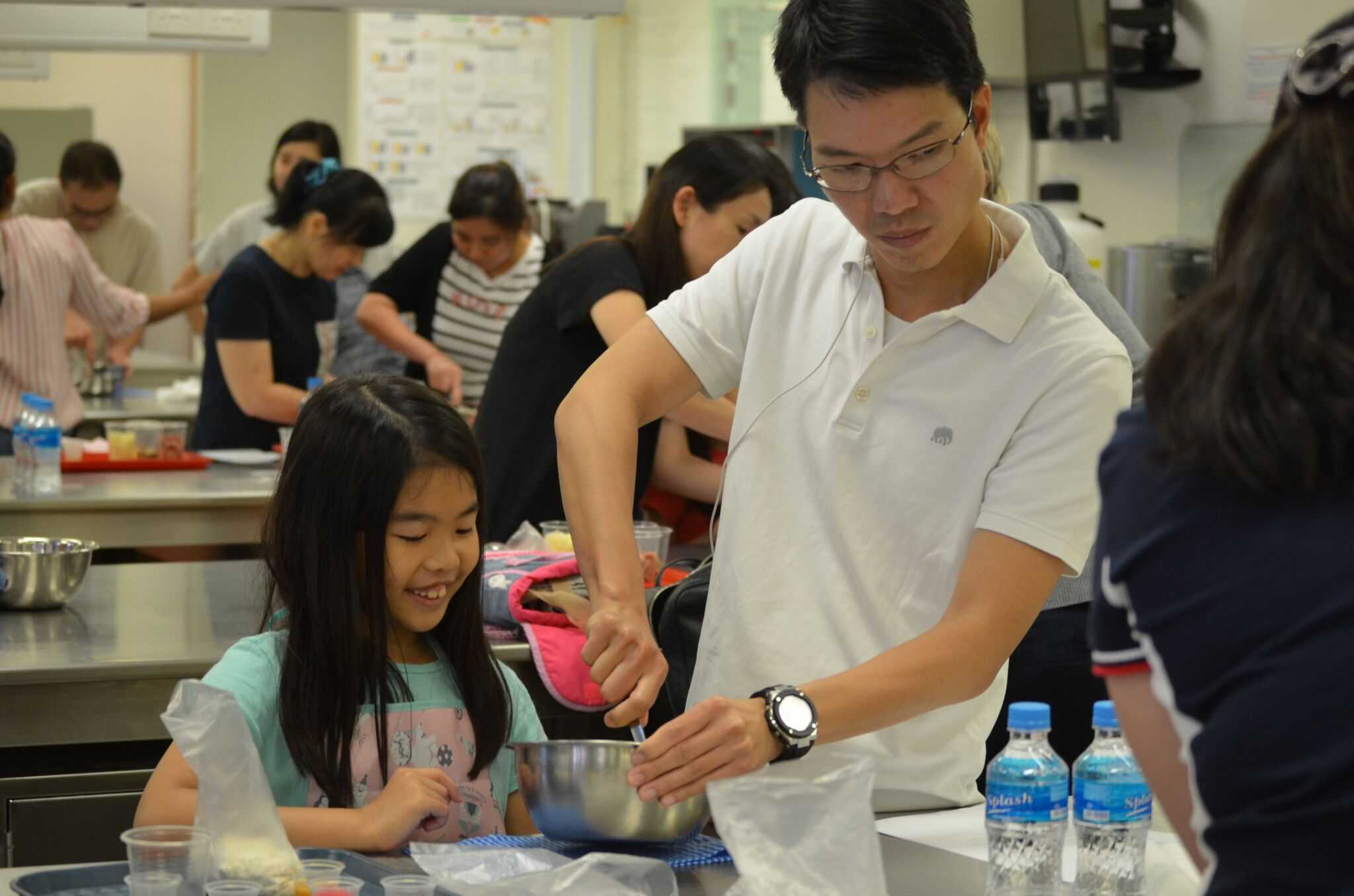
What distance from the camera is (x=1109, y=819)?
1553 mm

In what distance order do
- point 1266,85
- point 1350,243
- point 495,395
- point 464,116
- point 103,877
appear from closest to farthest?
point 1350,243
point 103,877
point 495,395
point 1266,85
point 464,116

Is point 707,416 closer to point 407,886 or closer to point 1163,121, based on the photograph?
point 407,886

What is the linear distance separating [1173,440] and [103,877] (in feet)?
3.53

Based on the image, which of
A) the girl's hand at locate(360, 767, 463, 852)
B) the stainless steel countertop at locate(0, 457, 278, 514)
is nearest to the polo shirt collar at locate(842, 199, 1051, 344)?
the girl's hand at locate(360, 767, 463, 852)

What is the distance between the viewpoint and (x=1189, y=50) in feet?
15.6

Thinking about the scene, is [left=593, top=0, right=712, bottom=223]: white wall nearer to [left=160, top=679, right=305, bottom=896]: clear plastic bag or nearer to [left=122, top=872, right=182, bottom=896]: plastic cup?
[left=160, top=679, right=305, bottom=896]: clear plastic bag

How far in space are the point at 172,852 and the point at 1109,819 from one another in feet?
2.80

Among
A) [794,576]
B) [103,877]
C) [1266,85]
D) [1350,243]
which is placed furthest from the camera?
[1266,85]

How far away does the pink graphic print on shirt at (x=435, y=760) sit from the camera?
1832mm

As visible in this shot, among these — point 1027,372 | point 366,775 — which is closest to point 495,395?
point 366,775

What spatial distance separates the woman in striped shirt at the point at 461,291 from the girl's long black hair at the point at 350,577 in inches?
105

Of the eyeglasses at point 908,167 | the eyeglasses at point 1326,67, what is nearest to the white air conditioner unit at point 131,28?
the eyeglasses at point 908,167

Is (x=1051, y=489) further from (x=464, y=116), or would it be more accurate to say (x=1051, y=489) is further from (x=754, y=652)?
(x=464, y=116)

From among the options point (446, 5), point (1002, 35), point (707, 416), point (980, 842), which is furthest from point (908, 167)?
point (1002, 35)
